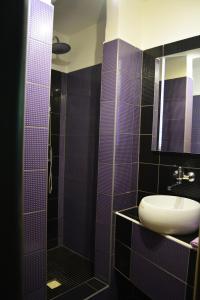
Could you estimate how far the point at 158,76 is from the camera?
1.77 m

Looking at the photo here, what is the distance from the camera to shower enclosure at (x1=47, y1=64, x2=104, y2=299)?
2.24 m

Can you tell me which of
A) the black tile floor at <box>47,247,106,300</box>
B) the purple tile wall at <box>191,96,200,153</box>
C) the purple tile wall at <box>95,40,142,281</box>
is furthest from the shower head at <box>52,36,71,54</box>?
the black tile floor at <box>47,247,106,300</box>

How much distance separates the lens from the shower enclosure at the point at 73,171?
224 cm

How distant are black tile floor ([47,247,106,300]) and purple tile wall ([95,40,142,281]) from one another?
15 cm

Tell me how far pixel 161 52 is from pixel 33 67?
1.08 metres

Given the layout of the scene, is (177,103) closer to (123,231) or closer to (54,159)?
(123,231)

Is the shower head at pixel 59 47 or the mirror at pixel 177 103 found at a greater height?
the shower head at pixel 59 47

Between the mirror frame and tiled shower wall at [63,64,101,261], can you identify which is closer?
the mirror frame

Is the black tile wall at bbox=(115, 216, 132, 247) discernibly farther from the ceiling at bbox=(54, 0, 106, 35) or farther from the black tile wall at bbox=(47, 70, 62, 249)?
the ceiling at bbox=(54, 0, 106, 35)

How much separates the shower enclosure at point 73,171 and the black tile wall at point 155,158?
54 cm

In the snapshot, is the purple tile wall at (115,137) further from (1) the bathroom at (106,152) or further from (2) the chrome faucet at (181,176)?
(2) the chrome faucet at (181,176)

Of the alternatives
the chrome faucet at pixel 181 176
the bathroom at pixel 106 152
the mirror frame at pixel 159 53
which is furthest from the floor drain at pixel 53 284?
the mirror frame at pixel 159 53

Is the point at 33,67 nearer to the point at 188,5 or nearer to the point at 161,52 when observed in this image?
the point at 161,52

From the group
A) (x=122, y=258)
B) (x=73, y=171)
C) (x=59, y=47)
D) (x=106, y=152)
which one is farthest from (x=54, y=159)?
(x=122, y=258)
